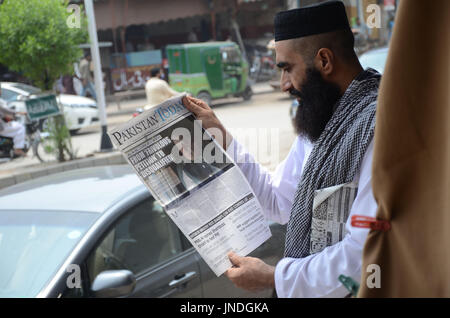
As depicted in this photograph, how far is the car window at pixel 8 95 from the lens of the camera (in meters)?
12.3

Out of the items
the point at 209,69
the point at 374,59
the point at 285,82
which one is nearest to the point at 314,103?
the point at 285,82

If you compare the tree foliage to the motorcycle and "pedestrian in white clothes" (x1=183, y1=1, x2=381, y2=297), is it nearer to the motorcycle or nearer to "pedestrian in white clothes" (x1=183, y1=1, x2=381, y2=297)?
the motorcycle

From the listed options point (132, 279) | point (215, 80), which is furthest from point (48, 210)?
point (215, 80)

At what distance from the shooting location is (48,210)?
312 centimetres

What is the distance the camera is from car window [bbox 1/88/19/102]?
12305 mm

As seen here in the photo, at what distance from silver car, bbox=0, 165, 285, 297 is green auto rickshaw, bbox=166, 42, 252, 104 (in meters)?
13.3

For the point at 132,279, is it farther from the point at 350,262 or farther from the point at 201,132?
the point at 350,262

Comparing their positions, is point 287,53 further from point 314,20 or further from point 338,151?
point 338,151

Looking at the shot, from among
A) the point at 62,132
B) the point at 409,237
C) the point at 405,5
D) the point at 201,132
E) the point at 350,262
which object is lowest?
the point at 62,132

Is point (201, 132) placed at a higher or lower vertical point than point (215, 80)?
higher

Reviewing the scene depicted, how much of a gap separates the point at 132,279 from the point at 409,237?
75.7 inches

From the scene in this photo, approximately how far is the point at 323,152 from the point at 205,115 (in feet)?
1.25

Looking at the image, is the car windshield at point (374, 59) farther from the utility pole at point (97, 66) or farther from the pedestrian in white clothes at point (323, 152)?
the pedestrian in white clothes at point (323, 152)

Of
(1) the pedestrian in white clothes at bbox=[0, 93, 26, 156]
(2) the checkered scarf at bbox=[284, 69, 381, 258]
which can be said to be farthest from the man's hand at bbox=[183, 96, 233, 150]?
(1) the pedestrian in white clothes at bbox=[0, 93, 26, 156]
